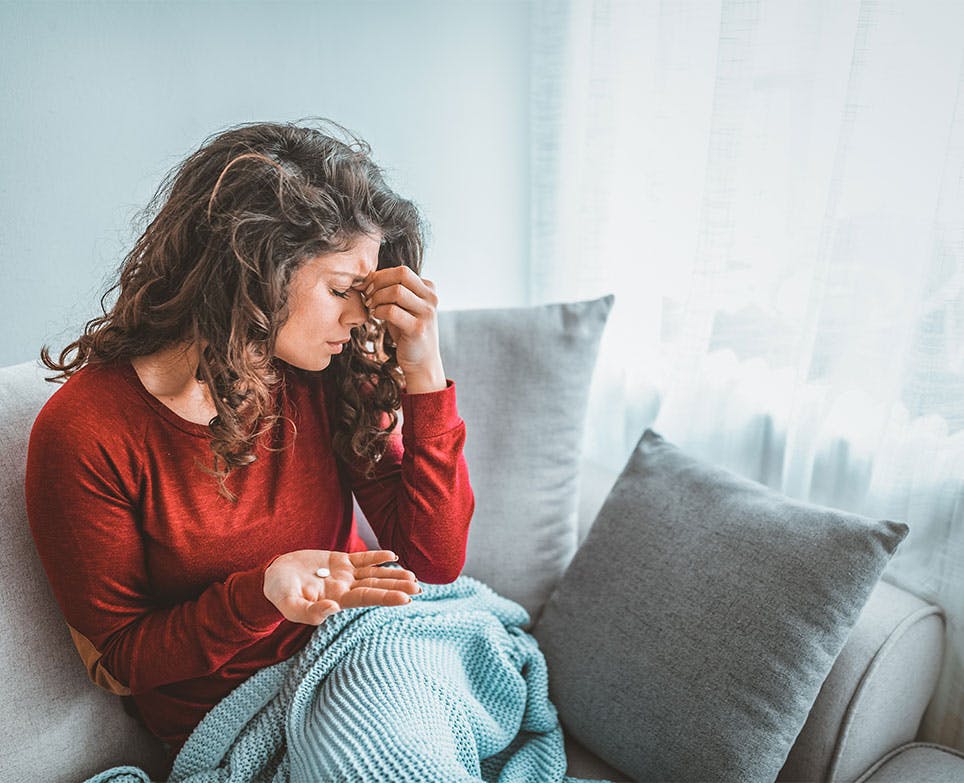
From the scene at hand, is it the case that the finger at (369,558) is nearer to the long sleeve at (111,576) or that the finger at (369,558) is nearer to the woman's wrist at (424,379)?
the long sleeve at (111,576)

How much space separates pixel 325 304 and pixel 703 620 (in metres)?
0.64

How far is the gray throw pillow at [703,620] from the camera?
39.9 inches

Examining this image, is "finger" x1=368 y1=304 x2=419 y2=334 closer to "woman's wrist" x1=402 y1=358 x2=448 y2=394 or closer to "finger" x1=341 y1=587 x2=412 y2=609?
"woman's wrist" x1=402 y1=358 x2=448 y2=394

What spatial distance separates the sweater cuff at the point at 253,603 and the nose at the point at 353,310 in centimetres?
30

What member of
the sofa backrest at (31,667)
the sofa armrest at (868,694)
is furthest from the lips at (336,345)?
the sofa armrest at (868,694)

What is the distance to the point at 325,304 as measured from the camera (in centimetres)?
96

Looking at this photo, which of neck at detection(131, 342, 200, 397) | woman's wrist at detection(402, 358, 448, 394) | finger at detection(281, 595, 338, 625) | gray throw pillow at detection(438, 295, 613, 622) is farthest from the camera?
gray throw pillow at detection(438, 295, 613, 622)

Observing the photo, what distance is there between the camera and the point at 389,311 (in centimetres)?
102

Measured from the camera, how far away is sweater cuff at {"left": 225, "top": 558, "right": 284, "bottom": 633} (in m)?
0.92

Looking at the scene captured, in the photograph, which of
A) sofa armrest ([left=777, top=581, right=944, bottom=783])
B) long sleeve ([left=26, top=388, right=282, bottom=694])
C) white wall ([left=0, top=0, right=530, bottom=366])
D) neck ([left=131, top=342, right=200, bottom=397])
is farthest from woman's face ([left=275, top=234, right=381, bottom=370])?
sofa armrest ([left=777, top=581, right=944, bottom=783])

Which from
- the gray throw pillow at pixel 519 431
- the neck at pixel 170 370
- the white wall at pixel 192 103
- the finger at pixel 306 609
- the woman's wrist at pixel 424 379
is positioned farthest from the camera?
the gray throw pillow at pixel 519 431

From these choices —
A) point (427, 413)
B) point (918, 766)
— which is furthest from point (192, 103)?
point (918, 766)

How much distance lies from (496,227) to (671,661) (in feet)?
3.23

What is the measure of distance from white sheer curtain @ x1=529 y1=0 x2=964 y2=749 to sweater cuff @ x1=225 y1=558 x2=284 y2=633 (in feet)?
2.73
